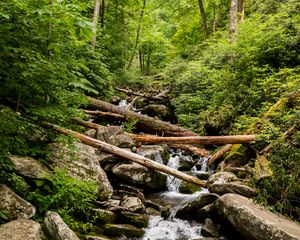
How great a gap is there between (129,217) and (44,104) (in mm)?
2746

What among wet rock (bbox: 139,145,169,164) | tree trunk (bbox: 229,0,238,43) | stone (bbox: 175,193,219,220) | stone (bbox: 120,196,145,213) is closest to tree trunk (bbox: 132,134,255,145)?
wet rock (bbox: 139,145,169,164)

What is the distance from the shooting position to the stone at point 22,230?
134 inches

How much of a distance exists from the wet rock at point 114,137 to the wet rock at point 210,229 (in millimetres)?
3603


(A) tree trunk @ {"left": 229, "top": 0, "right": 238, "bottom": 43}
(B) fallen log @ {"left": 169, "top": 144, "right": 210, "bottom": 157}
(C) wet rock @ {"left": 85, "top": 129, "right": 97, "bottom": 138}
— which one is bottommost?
(B) fallen log @ {"left": 169, "top": 144, "right": 210, "bottom": 157}

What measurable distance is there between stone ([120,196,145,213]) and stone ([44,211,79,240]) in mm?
2175

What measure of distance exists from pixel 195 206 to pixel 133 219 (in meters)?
1.42

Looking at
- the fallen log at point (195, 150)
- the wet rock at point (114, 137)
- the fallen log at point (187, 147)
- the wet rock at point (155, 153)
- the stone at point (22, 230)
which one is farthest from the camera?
the fallen log at point (195, 150)

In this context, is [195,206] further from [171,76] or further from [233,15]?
[171,76]

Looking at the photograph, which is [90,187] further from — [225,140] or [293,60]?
[293,60]

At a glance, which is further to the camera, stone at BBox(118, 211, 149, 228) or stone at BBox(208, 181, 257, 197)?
stone at BBox(208, 181, 257, 197)

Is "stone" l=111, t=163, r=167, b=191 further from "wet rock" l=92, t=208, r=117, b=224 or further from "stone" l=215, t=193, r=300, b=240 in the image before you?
"stone" l=215, t=193, r=300, b=240

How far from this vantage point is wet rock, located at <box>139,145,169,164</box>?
8758 millimetres

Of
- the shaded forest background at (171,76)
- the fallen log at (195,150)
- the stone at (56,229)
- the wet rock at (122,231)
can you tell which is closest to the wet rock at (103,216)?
the wet rock at (122,231)

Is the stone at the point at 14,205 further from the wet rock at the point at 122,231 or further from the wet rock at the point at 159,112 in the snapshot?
the wet rock at the point at 159,112
